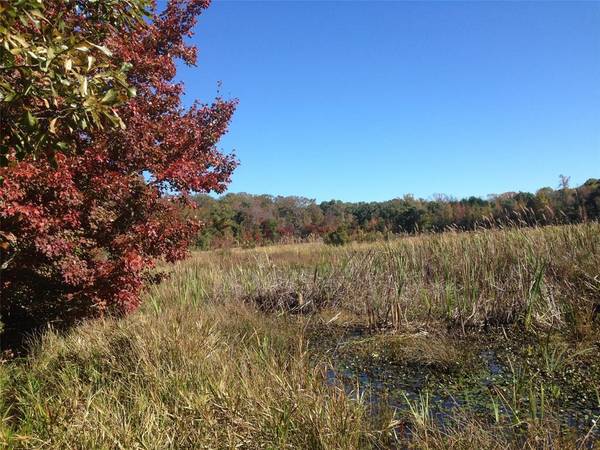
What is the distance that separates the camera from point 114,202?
4816 mm

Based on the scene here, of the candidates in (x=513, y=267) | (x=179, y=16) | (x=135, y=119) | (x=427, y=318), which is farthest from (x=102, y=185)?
(x=513, y=267)

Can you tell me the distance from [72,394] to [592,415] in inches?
149

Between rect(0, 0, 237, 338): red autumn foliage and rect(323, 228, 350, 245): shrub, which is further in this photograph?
rect(323, 228, 350, 245): shrub

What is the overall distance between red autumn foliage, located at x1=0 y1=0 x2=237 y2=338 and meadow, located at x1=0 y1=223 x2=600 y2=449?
55 centimetres

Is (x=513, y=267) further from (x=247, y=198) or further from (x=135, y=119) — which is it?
(x=247, y=198)

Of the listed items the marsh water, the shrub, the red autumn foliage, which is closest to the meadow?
the marsh water

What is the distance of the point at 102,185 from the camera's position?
176 inches

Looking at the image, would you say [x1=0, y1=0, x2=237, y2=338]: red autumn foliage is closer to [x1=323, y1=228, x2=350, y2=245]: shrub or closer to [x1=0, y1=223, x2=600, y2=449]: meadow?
[x1=0, y1=223, x2=600, y2=449]: meadow

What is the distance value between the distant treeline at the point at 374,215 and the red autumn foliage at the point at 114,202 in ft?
3.05

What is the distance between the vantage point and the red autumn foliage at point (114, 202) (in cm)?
404

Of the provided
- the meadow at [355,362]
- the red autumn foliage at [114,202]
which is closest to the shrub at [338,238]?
the meadow at [355,362]

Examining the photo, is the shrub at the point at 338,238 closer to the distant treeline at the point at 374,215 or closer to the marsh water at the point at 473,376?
the distant treeline at the point at 374,215

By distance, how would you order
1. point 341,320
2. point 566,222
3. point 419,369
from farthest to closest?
point 566,222 → point 341,320 → point 419,369

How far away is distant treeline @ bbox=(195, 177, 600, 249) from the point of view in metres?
7.95
